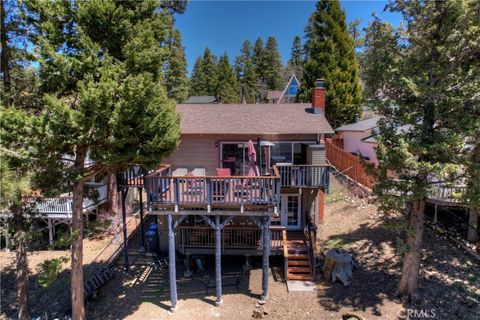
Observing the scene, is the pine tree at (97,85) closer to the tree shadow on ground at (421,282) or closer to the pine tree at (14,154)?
the pine tree at (14,154)

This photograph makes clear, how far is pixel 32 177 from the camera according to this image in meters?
8.43

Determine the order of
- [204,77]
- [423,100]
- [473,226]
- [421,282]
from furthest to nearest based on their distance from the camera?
[204,77], [473,226], [421,282], [423,100]

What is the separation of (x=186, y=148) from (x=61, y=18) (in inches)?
300

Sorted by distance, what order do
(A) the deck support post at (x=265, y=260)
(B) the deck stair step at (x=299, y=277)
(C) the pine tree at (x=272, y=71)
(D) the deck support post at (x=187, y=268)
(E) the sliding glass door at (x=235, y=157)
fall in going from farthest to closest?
(C) the pine tree at (x=272, y=71), (E) the sliding glass door at (x=235, y=157), (D) the deck support post at (x=187, y=268), (B) the deck stair step at (x=299, y=277), (A) the deck support post at (x=265, y=260)

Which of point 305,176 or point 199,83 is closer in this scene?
point 305,176

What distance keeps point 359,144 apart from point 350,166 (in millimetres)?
8089

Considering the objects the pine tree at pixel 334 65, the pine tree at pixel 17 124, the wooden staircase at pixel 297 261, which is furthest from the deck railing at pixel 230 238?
the pine tree at pixel 334 65

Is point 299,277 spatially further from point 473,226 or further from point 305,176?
point 473,226

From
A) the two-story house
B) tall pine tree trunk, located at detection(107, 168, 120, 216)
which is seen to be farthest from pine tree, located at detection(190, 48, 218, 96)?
the two-story house

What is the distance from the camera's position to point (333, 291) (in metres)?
11.0

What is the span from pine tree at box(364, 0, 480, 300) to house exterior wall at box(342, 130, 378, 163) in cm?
1393

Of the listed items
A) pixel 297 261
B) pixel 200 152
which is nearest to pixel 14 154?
pixel 200 152

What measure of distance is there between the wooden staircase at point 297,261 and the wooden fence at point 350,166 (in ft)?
19.4

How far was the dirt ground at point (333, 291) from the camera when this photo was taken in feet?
31.6
